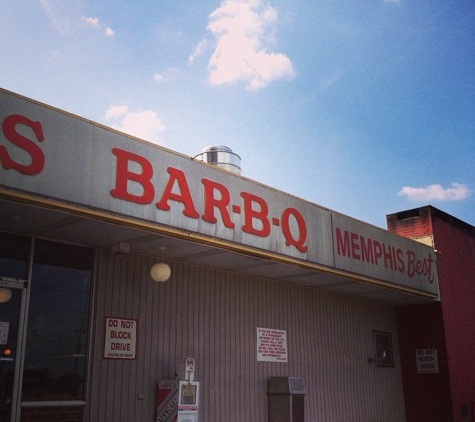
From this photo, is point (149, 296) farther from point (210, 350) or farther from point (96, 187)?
point (96, 187)

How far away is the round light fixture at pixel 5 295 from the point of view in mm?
7915

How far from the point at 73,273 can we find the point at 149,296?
1447 millimetres

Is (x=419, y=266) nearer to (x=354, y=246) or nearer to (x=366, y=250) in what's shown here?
(x=366, y=250)

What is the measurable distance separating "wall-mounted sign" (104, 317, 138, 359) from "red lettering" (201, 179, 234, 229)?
225 centimetres

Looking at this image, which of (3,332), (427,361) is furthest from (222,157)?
(427,361)

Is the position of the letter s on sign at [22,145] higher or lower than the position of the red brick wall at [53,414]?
higher

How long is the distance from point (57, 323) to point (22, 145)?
10.1 feet

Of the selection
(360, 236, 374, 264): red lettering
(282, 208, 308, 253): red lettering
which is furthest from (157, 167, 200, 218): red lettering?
(360, 236, 374, 264): red lettering

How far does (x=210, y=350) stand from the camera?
10469 millimetres

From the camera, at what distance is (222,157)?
12.8 metres

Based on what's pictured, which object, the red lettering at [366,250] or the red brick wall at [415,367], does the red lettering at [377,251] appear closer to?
the red lettering at [366,250]

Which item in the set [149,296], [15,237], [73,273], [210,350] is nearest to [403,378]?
[210,350]

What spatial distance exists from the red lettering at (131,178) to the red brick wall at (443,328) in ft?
33.3

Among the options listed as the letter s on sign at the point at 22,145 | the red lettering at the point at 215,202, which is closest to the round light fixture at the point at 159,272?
the red lettering at the point at 215,202
